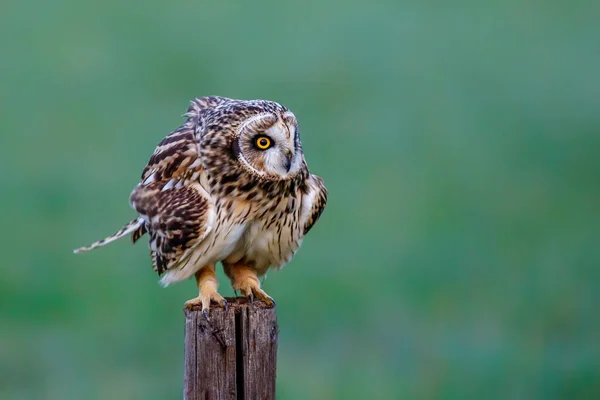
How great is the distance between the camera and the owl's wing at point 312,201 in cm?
300

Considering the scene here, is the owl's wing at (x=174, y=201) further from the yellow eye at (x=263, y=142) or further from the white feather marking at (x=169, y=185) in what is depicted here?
the yellow eye at (x=263, y=142)

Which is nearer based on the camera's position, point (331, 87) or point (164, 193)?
point (164, 193)

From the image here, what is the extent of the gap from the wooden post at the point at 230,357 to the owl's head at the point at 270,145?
1.62ft

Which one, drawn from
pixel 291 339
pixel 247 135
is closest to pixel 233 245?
pixel 247 135

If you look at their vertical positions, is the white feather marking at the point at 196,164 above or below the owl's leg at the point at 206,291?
above

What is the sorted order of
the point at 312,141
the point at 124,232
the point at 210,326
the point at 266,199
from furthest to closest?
the point at 312,141 < the point at 124,232 < the point at 266,199 < the point at 210,326

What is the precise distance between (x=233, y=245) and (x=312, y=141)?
7.65 feet

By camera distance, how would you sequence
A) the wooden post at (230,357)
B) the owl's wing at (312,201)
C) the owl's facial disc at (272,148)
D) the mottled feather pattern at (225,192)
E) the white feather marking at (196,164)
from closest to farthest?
the wooden post at (230,357)
the owl's facial disc at (272,148)
the mottled feather pattern at (225,192)
the white feather marking at (196,164)
the owl's wing at (312,201)

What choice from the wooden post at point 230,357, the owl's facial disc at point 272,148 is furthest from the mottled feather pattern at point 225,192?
the wooden post at point 230,357

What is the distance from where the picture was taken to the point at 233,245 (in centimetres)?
296

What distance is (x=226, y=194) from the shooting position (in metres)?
2.87

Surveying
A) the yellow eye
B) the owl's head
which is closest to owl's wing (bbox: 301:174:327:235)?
the owl's head

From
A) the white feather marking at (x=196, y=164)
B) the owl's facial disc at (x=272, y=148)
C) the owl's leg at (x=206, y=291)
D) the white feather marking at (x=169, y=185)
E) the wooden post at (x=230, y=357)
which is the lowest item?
the wooden post at (x=230, y=357)

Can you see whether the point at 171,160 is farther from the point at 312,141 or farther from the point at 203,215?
the point at 312,141
